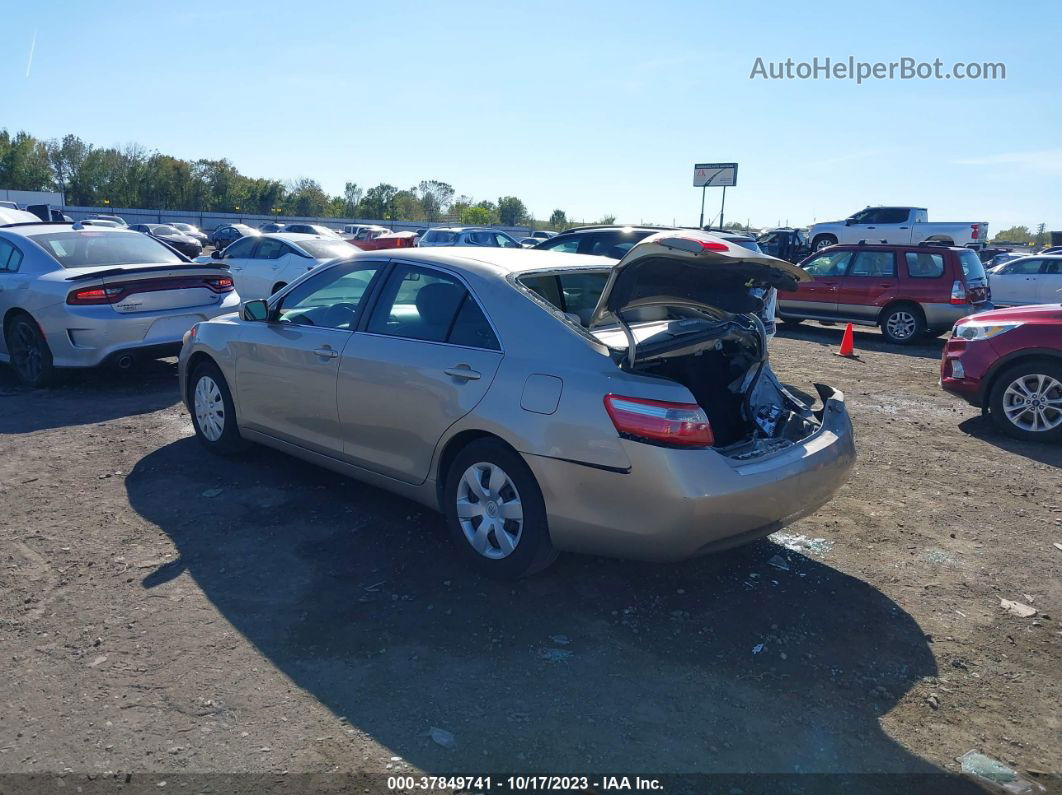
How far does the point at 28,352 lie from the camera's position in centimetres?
821

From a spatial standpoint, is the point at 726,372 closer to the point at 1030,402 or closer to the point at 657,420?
the point at 657,420

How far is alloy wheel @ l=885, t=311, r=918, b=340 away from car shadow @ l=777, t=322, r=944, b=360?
0.19 metres

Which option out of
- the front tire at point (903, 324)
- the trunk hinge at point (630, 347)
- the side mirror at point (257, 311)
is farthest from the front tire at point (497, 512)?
the front tire at point (903, 324)

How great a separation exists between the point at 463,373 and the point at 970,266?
40.1 feet

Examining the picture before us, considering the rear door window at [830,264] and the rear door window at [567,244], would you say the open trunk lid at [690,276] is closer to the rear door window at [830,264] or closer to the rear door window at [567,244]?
the rear door window at [567,244]

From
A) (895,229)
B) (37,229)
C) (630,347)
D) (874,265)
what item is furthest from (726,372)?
(895,229)

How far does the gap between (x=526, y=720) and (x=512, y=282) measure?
219cm

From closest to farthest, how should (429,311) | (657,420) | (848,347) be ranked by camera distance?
(657,420)
(429,311)
(848,347)

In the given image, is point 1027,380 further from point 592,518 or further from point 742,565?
point 592,518

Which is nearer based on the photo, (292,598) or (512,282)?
(292,598)

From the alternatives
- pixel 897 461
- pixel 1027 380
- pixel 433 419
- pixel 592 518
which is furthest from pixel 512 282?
pixel 1027 380

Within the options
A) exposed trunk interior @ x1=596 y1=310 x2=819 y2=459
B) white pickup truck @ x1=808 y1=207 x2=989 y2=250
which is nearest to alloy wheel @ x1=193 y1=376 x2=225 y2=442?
exposed trunk interior @ x1=596 y1=310 x2=819 y2=459

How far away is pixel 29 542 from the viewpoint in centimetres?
458

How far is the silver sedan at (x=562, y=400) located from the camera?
3.62 metres
